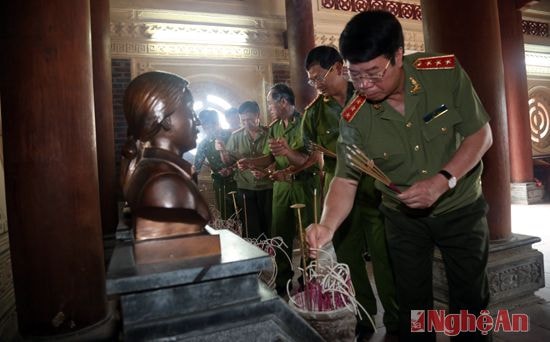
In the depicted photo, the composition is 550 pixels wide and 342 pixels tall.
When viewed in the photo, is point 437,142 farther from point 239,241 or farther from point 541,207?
point 541,207

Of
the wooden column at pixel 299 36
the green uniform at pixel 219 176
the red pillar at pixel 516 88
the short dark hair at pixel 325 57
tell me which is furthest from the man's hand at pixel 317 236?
the red pillar at pixel 516 88

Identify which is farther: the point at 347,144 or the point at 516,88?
the point at 516,88

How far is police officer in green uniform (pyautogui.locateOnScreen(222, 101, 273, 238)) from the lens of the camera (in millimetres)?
4348

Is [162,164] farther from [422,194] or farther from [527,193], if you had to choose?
[527,193]

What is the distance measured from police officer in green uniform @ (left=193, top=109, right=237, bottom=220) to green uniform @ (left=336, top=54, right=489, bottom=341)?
3.37 m

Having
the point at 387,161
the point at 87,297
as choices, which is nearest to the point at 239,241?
the point at 387,161

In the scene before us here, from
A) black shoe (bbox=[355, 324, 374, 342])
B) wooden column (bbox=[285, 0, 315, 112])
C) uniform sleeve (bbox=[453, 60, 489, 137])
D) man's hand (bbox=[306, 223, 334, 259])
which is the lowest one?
black shoe (bbox=[355, 324, 374, 342])

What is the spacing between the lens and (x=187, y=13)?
6789 mm

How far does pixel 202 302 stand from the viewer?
1308 millimetres

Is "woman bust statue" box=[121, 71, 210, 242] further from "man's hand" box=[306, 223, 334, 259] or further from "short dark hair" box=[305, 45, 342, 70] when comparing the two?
"short dark hair" box=[305, 45, 342, 70]

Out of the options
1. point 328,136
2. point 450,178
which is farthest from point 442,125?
point 328,136

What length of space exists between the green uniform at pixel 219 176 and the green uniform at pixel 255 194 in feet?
1.59

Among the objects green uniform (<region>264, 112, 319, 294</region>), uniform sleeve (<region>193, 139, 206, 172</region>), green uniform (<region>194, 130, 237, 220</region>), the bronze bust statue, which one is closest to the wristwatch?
the bronze bust statue

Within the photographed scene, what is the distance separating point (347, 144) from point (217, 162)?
3495 millimetres
